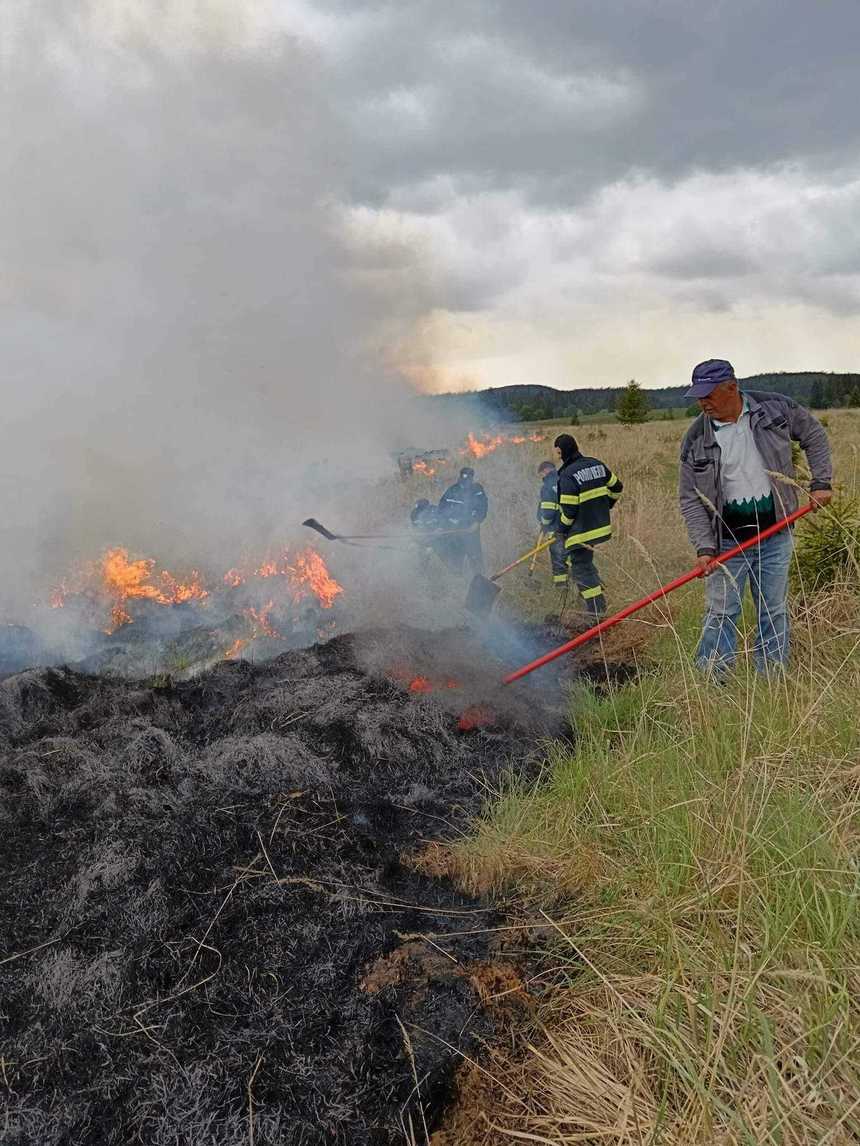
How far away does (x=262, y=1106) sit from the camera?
2.33 meters

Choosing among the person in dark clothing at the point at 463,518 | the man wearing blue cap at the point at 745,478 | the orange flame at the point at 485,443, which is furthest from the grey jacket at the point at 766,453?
the orange flame at the point at 485,443

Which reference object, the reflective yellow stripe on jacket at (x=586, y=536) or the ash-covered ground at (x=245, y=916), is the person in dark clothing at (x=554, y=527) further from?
the ash-covered ground at (x=245, y=916)

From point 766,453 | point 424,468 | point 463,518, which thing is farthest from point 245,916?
point 424,468

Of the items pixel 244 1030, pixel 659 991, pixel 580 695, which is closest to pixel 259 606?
pixel 580 695

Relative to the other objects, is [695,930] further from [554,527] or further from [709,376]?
[554,527]

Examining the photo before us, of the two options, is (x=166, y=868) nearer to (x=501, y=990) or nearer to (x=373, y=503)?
(x=501, y=990)

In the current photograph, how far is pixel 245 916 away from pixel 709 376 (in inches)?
153

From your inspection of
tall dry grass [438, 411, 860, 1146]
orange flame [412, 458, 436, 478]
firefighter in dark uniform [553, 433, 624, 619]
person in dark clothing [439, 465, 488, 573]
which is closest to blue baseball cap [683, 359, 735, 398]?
Result: tall dry grass [438, 411, 860, 1146]

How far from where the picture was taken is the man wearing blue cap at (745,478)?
4.55 meters

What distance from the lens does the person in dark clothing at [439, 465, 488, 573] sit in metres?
9.90

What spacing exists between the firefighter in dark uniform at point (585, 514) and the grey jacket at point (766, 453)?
2.86 meters

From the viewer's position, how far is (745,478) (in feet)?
15.3

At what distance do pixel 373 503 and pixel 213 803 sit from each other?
9.84 m

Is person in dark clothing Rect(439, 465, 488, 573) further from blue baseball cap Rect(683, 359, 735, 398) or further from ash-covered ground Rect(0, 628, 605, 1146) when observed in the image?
blue baseball cap Rect(683, 359, 735, 398)
